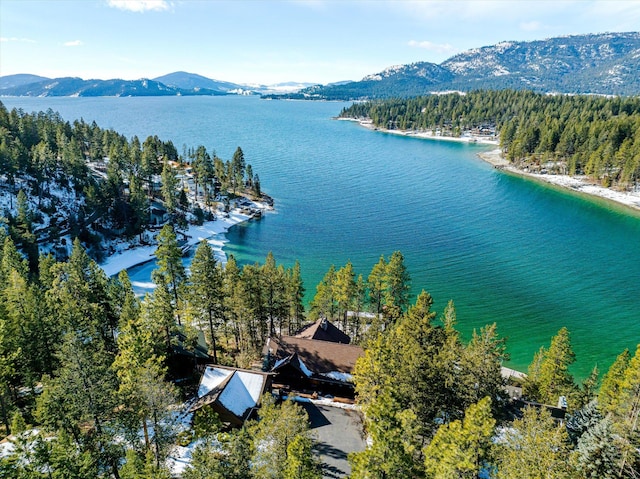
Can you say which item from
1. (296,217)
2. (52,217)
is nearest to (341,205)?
(296,217)

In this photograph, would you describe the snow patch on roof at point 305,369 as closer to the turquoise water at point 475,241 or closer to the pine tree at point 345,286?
the pine tree at point 345,286

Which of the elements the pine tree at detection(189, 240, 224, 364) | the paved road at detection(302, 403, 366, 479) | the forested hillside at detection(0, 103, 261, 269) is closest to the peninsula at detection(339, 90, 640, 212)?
the forested hillside at detection(0, 103, 261, 269)

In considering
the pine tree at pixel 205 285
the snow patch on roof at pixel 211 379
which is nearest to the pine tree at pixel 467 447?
the snow patch on roof at pixel 211 379

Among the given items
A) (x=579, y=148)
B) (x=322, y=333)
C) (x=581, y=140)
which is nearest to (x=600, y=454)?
(x=322, y=333)

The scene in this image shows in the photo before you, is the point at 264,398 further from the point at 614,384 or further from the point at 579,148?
the point at 579,148

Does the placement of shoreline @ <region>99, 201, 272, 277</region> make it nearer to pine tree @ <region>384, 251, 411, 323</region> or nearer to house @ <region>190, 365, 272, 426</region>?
pine tree @ <region>384, 251, 411, 323</region>
